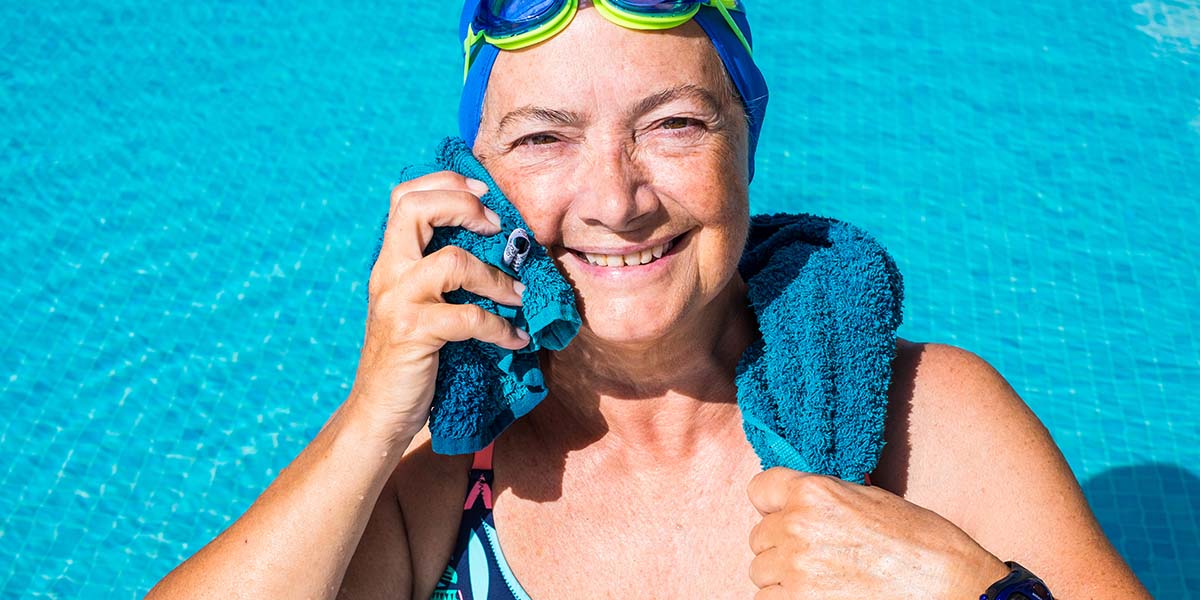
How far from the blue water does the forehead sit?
290 cm

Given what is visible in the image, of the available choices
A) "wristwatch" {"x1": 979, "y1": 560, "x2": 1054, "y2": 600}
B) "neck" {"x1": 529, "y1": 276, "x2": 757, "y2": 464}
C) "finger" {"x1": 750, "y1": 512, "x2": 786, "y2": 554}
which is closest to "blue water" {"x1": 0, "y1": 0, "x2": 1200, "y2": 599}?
"neck" {"x1": 529, "y1": 276, "x2": 757, "y2": 464}

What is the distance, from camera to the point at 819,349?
7.45 feet

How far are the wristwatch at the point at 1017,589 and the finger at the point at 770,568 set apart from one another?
0.33 m

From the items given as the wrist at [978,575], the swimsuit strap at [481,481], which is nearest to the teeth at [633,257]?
the swimsuit strap at [481,481]

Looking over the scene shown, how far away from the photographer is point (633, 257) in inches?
85.2

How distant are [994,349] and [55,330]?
402 cm

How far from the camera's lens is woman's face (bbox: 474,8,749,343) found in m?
2.05

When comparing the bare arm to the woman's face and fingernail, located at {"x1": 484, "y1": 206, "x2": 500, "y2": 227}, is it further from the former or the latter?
fingernail, located at {"x1": 484, "y1": 206, "x2": 500, "y2": 227}

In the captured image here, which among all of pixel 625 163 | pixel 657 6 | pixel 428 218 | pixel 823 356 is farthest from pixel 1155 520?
pixel 428 218

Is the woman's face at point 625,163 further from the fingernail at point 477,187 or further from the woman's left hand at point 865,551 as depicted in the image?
the woman's left hand at point 865,551

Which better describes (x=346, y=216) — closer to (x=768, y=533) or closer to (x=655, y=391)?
(x=655, y=391)

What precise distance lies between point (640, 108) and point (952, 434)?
0.92m

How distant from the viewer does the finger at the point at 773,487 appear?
6.68 ft

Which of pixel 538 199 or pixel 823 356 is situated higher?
pixel 538 199
